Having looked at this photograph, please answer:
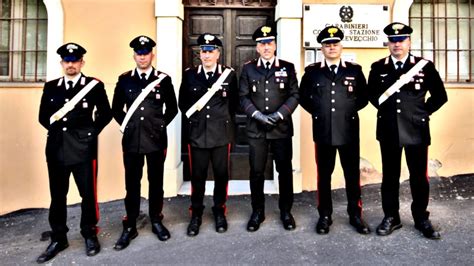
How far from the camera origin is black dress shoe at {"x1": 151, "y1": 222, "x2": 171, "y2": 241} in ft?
13.2

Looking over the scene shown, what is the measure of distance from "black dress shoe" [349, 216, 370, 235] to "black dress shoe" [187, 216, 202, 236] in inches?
64.4

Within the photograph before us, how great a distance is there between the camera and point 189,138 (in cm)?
418

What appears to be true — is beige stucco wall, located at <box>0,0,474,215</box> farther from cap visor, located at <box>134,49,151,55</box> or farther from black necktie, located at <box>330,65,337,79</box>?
cap visor, located at <box>134,49,151,55</box>

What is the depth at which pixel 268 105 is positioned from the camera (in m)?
4.10

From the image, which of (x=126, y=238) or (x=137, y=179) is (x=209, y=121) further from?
(x=126, y=238)

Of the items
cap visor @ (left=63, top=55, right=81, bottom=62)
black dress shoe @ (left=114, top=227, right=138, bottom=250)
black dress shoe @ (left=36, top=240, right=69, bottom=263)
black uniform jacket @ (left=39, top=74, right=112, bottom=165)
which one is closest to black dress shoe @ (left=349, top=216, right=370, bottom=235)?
black dress shoe @ (left=114, top=227, right=138, bottom=250)

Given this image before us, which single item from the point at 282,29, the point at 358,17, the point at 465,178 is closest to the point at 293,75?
the point at 282,29

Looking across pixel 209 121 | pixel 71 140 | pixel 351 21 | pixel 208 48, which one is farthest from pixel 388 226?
pixel 71 140

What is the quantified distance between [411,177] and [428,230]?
537mm

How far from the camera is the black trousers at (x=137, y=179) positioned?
3975 millimetres

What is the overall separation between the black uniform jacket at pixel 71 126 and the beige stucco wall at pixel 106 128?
74.1 inches

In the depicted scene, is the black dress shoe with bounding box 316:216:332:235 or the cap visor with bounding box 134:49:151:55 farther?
the black dress shoe with bounding box 316:216:332:235

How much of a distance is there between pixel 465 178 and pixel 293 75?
3.54 metres

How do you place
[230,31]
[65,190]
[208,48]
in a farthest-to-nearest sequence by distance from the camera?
[230,31] < [208,48] < [65,190]
